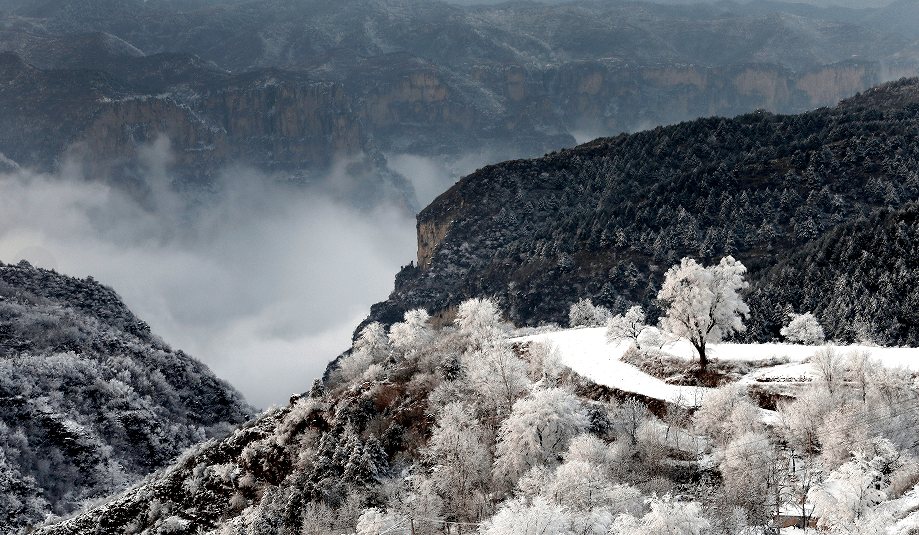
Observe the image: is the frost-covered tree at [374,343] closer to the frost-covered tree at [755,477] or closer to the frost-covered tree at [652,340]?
the frost-covered tree at [652,340]

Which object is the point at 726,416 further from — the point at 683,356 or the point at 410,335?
the point at 410,335

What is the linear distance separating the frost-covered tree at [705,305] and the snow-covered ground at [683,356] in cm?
463

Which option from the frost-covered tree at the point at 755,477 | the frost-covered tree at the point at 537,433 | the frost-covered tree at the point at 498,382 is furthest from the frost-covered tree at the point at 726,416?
the frost-covered tree at the point at 498,382

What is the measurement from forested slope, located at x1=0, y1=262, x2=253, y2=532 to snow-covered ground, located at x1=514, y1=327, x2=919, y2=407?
7489 centimetres

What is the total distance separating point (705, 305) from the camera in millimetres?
66750

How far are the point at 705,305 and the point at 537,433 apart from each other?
2218 cm

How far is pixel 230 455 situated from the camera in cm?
8525

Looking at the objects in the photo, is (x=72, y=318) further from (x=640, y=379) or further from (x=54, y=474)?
(x=640, y=379)

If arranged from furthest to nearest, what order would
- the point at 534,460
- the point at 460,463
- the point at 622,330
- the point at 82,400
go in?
1. the point at 82,400
2. the point at 622,330
3. the point at 460,463
4. the point at 534,460

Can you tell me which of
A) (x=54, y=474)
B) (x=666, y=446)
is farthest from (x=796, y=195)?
(x=54, y=474)

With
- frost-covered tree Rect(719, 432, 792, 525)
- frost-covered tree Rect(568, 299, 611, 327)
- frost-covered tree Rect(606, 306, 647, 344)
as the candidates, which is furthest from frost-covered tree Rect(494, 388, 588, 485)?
frost-covered tree Rect(568, 299, 611, 327)

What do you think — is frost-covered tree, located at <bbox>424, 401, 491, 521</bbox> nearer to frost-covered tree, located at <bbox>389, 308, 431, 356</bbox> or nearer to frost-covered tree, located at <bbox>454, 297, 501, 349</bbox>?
frost-covered tree, located at <bbox>454, 297, 501, 349</bbox>

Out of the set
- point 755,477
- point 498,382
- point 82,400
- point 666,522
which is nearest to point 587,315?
point 498,382

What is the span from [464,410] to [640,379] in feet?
63.3
